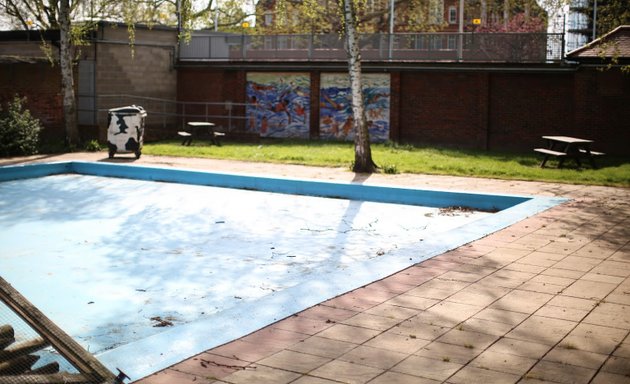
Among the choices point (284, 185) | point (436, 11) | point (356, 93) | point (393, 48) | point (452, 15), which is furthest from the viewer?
point (452, 15)

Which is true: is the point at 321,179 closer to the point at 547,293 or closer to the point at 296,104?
the point at 547,293

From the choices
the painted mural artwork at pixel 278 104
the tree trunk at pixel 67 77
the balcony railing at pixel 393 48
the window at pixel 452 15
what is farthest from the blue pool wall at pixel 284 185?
the window at pixel 452 15

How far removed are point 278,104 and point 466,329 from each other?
23.7 m

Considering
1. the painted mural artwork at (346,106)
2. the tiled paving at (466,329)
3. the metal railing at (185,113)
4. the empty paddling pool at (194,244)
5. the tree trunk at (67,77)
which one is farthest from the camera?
the metal railing at (185,113)

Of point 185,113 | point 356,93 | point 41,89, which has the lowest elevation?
point 185,113

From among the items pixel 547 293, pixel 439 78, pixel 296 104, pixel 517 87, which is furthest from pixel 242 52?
pixel 547 293

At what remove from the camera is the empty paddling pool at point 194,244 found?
6625mm

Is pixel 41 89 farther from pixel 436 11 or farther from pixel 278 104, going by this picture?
pixel 436 11

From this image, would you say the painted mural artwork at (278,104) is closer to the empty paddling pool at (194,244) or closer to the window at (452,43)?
the window at (452,43)

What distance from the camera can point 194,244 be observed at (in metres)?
10.9

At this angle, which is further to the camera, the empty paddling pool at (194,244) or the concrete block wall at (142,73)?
the concrete block wall at (142,73)

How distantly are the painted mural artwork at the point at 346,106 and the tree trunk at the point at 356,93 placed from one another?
9483 mm

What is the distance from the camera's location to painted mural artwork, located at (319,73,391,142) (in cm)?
2688

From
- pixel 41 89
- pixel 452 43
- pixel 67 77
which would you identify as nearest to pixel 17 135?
pixel 67 77
